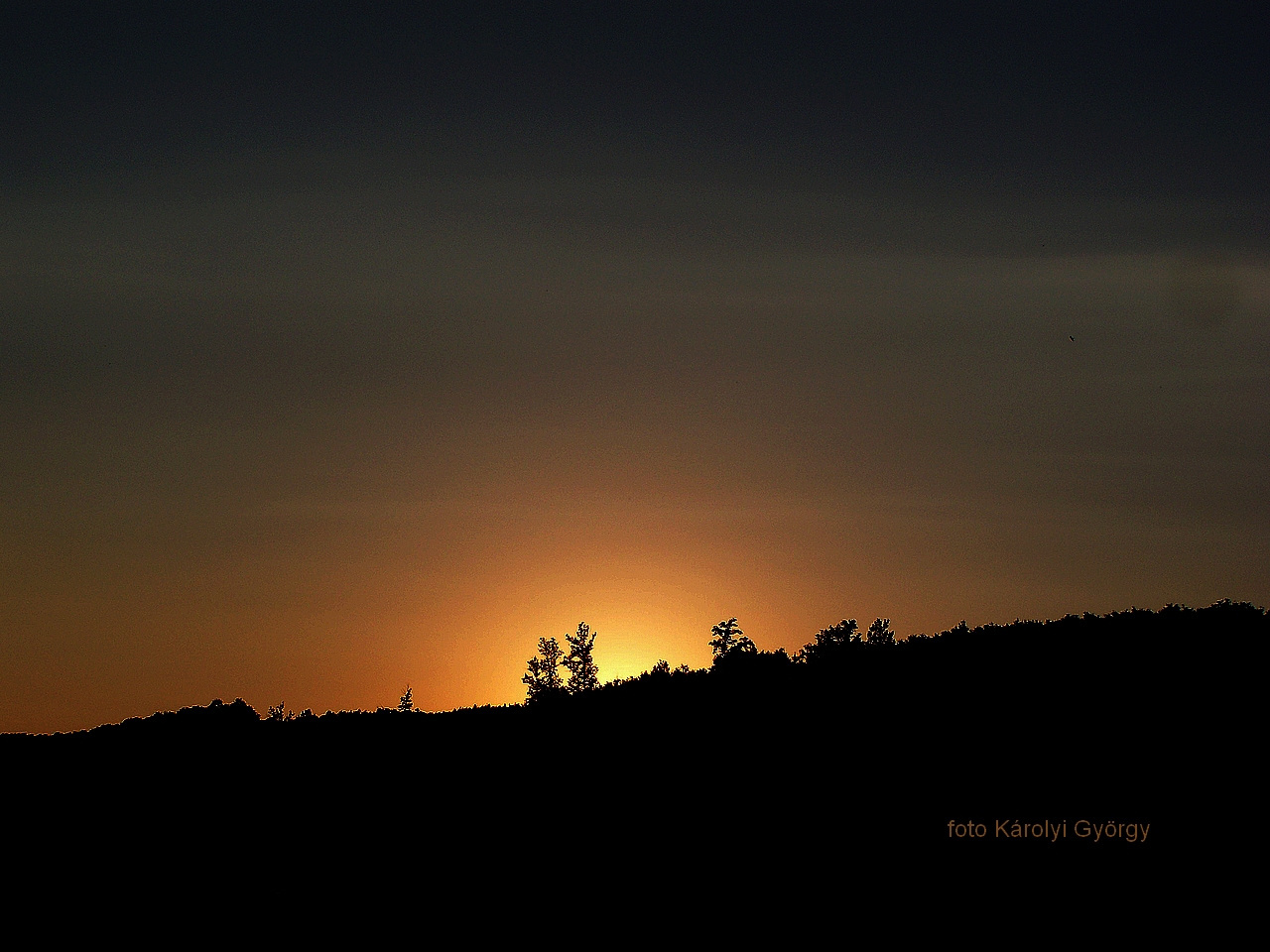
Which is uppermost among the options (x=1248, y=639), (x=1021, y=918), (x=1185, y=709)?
(x=1248, y=639)

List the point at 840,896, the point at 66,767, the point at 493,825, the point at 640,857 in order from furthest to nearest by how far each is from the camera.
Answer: the point at 66,767
the point at 493,825
the point at 640,857
the point at 840,896

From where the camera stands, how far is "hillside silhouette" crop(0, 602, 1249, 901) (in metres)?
20.9

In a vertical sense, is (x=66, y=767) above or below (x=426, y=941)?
above

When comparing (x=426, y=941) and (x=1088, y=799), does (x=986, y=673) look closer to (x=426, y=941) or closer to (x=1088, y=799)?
(x=1088, y=799)

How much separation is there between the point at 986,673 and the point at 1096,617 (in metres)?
5.74

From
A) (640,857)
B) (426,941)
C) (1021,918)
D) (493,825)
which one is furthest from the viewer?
(493,825)

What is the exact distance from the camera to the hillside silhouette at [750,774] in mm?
20891

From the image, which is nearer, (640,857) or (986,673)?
(640,857)

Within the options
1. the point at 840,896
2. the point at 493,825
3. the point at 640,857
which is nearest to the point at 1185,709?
the point at 840,896

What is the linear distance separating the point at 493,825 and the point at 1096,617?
17729mm

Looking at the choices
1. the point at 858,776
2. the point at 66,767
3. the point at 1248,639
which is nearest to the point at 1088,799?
the point at 858,776

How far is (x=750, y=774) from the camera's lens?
25234mm

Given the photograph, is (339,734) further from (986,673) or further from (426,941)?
(986,673)

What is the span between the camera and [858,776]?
23.8 metres
